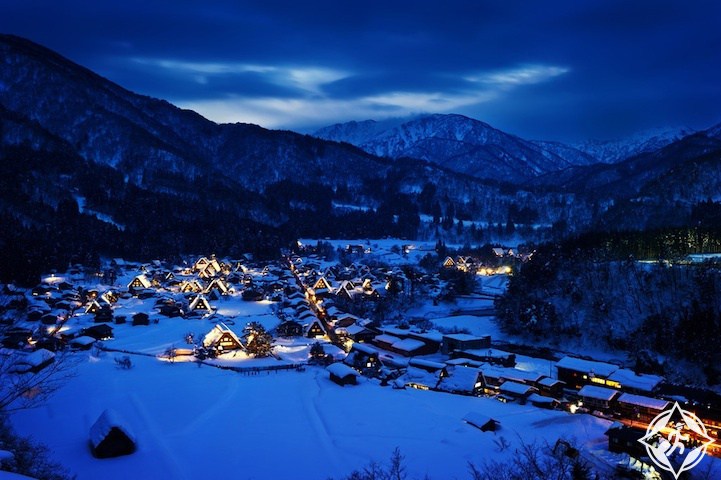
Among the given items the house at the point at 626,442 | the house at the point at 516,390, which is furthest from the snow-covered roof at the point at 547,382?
the house at the point at 626,442

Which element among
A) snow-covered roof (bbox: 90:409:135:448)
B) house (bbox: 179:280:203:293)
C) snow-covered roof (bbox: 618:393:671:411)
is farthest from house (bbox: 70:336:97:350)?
snow-covered roof (bbox: 618:393:671:411)

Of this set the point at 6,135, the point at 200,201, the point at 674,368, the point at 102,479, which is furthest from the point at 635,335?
the point at 6,135

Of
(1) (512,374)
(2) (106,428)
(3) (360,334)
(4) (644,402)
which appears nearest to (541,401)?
(1) (512,374)

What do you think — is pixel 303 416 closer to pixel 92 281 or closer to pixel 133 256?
pixel 92 281

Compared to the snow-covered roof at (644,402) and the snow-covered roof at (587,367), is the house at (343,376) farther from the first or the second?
the snow-covered roof at (587,367)

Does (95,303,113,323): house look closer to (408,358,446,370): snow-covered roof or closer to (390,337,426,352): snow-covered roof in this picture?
(390,337,426,352): snow-covered roof

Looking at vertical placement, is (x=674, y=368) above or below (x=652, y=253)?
below
